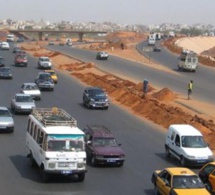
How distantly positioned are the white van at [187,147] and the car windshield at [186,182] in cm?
612

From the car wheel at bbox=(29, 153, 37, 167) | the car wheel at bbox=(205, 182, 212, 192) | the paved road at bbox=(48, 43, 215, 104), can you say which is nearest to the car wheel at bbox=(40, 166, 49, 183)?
the car wheel at bbox=(29, 153, 37, 167)

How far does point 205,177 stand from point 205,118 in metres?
18.7

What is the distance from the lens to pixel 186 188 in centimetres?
1859

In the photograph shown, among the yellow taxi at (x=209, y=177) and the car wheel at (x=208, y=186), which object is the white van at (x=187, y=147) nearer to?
the yellow taxi at (x=209, y=177)

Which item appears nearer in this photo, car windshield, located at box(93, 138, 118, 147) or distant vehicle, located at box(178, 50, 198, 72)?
car windshield, located at box(93, 138, 118, 147)

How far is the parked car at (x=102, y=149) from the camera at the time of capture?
2464 centimetres

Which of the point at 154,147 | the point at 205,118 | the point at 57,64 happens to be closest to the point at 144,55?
the point at 57,64

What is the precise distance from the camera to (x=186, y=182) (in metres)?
19.0

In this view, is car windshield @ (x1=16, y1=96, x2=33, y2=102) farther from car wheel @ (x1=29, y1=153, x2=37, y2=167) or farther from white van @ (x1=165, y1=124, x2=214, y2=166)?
car wheel @ (x1=29, y1=153, x2=37, y2=167)

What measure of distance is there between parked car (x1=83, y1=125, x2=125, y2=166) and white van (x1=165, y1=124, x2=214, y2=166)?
2.90 m

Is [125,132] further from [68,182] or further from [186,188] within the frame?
[186,188]

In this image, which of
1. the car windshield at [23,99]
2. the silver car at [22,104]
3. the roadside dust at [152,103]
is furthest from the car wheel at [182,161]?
the car windshield at [23,99]

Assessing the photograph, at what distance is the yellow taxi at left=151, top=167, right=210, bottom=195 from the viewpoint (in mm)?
18359

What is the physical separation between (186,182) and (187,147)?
719 centimetres
